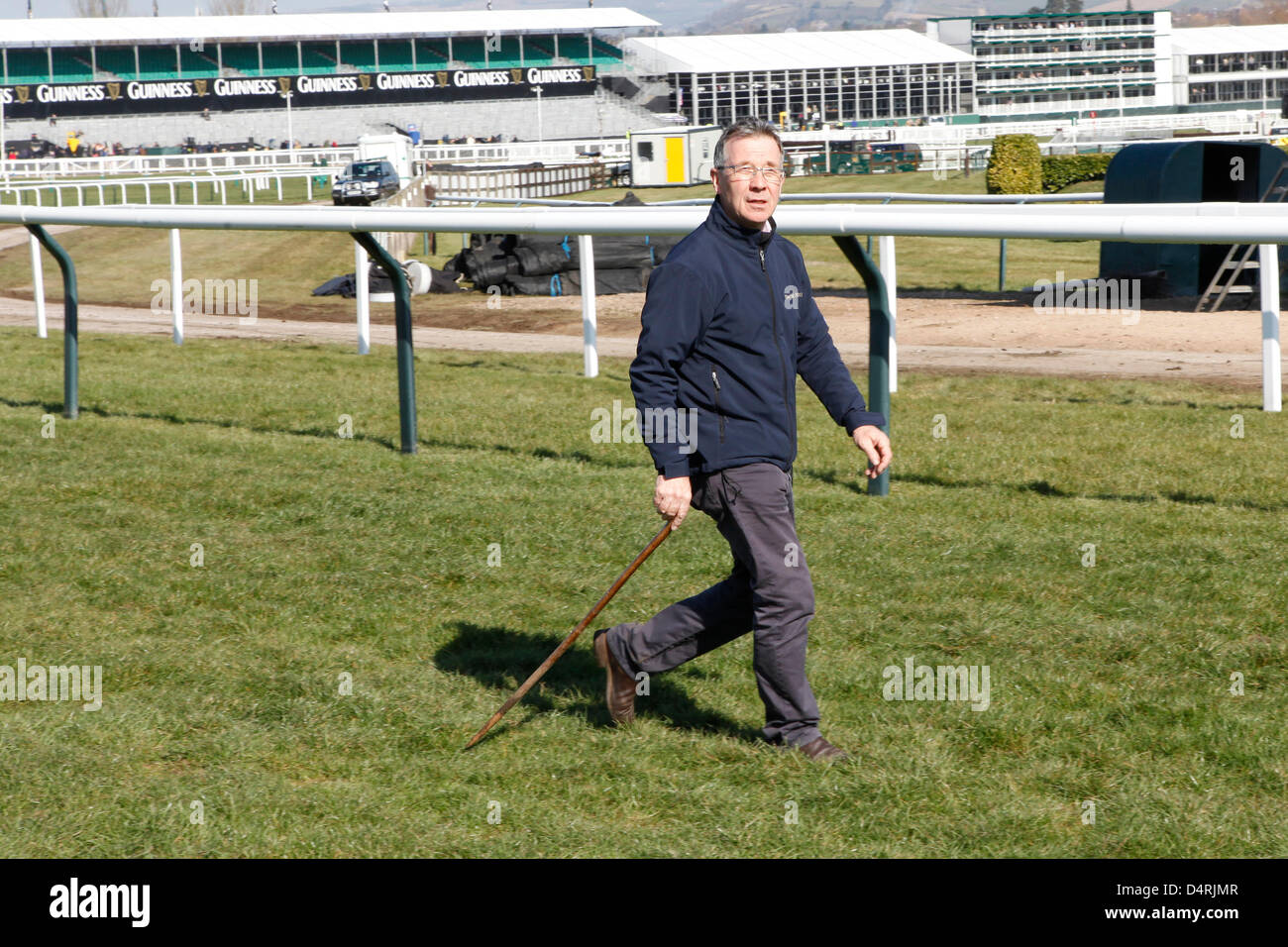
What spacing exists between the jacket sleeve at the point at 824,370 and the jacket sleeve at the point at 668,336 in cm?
43

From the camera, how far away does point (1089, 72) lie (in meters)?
107

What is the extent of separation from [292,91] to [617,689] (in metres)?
85.8

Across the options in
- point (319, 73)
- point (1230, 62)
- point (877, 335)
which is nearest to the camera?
point (877, 335)

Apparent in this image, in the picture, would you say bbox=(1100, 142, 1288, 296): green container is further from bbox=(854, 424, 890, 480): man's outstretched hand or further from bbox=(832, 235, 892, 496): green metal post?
bbox=(854, 424, 890, 480): man's outstretched hand

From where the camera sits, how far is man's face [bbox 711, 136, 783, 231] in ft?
12.6

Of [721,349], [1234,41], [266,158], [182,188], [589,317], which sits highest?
[1234,41]

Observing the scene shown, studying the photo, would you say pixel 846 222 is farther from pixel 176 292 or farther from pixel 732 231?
pixel 176 292

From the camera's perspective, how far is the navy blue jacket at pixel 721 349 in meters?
3.91

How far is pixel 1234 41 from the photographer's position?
108 m

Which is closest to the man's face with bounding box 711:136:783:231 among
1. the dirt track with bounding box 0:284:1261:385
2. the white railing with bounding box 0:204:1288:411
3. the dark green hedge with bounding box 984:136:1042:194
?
the white railing with bounding box 0:204:1288:411

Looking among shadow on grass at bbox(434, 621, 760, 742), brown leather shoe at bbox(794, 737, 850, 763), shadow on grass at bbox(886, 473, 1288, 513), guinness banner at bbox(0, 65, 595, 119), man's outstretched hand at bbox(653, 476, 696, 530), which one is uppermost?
guinness banner at bbox(0, 65, 595, 119)

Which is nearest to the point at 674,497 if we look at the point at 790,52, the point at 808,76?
the point at 808,76

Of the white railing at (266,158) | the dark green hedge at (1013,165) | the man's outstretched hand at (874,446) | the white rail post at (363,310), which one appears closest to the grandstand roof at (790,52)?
the white railing at (266,158)

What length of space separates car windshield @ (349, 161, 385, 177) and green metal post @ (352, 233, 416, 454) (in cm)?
3505
